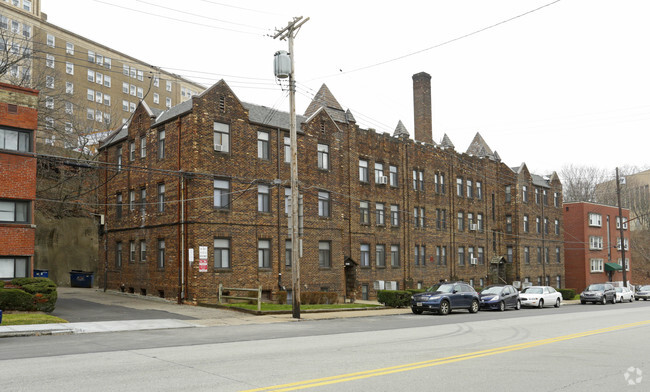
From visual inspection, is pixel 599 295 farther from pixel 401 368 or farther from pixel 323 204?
pixel 401 368

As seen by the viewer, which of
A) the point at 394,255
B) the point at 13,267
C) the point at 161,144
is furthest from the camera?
the point at 394,255

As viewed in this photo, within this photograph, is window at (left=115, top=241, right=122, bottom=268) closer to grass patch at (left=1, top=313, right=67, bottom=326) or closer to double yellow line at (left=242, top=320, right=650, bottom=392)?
grass patch at (left=1, top=313, right=67, bottom=326)

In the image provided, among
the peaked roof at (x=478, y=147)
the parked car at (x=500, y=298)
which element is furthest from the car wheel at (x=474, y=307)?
the peaked roof at (x=478, y=147)

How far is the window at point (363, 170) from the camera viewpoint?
126 ft

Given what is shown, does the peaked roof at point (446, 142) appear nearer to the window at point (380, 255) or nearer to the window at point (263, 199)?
the window at point (380, 255)

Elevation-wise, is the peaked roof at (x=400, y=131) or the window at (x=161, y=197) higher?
the peaked roof at (x=400, y=131)

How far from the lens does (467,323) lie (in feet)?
68.8

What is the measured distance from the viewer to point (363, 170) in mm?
38688

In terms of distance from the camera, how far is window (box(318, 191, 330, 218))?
3369 centimetres

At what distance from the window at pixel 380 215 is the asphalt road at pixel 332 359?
21.0 metres

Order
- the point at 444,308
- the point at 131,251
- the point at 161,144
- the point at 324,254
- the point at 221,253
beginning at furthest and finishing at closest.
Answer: the point at 324,254, the point at 131,251, the point at 161,144, the point at 221,253, the point at 444,308

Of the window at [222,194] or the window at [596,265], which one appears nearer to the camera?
the window at [222,194]

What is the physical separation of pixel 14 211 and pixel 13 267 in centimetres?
237

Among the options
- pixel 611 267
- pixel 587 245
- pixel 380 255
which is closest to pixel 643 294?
pixel 587 245
